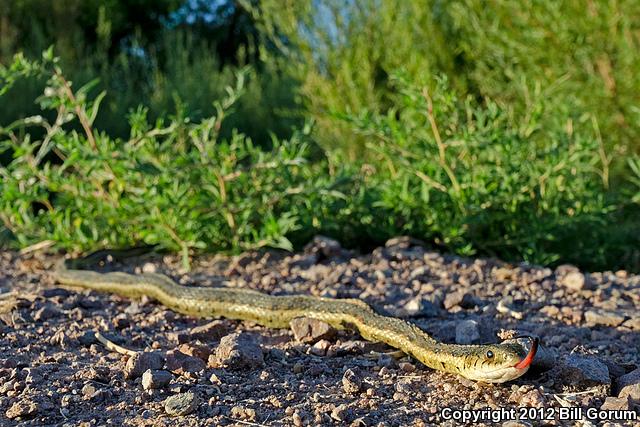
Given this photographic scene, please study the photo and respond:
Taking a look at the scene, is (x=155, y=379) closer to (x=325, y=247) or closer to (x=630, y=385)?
(x=630, y=385)

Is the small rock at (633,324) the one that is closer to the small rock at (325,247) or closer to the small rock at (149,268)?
the small rock at (325,247)

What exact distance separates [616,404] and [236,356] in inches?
44.6

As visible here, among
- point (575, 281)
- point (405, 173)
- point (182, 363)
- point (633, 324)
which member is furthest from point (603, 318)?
point (182, 363)

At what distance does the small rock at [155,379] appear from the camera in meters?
2.18

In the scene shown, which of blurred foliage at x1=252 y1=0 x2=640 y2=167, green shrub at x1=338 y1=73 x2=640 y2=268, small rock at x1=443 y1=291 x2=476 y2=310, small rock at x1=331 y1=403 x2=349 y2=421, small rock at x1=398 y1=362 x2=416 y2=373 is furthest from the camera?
blurred foliage at x1=252 y1=0 x2=640 y2=167

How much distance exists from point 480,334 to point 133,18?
14.6 m

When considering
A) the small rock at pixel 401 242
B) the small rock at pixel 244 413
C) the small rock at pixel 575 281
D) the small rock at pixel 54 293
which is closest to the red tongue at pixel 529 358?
the small rock at pixel 244 413

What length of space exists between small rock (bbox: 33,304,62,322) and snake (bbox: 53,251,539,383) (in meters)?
0.46

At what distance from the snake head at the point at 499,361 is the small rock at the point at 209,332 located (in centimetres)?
101

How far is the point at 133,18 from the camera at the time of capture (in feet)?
52.0

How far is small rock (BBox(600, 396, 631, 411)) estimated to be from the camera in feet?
6.64

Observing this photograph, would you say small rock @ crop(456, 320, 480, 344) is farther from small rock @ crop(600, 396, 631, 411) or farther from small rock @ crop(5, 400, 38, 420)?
small rock @ crop(5, 400, 38, 420)

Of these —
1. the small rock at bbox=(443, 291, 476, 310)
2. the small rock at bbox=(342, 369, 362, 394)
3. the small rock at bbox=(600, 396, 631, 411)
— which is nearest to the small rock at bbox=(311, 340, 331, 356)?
the small rock at bbox=(342, 369, 362, 394)

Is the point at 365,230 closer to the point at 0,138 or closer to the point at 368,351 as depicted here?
the point at 368,351
